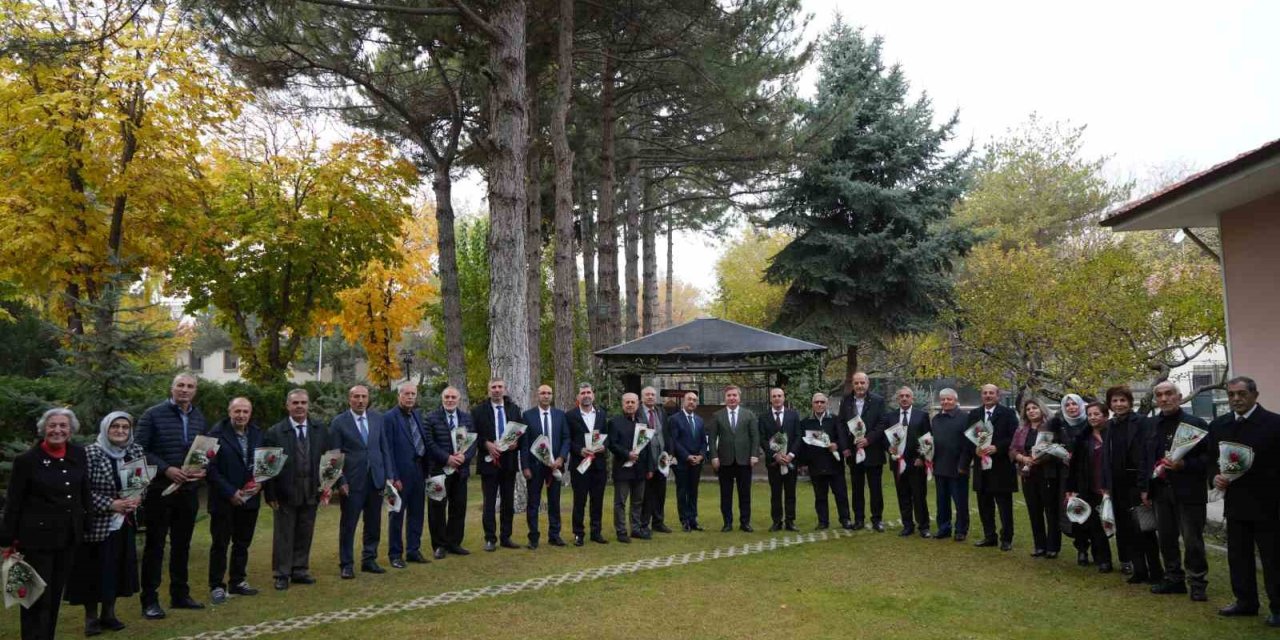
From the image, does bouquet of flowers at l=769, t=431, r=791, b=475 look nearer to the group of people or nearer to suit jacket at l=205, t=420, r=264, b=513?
the group of people

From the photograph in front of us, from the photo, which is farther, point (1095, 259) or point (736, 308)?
point (736, 308)

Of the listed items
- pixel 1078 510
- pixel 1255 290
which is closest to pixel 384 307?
pixel 1078 510

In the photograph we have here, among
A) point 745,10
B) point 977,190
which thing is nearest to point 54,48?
point 745,10

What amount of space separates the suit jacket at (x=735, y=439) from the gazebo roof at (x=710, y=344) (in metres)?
5.26

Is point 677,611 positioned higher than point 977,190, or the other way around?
point 977,190

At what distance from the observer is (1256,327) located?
9789mm

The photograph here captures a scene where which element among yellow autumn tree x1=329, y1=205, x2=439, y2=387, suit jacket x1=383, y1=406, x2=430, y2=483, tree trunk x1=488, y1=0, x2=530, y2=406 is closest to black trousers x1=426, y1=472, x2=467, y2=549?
suit jacket x1=383, y1=406, x2=430, y2=483

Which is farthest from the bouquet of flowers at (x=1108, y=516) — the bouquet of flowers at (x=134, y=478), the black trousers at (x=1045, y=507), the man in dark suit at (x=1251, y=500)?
the bouquet of flowers at (x=134, y=478)

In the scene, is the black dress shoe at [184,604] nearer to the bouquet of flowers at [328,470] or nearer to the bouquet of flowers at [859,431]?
the bouquet of flowers at [328,470]

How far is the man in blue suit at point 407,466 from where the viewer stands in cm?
853

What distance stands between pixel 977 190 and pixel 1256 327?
28.8 meters

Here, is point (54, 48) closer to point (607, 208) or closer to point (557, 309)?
point (557, 309)

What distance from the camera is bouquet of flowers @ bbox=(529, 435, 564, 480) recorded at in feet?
30.7

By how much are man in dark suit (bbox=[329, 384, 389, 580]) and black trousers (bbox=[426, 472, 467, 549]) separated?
78cm
